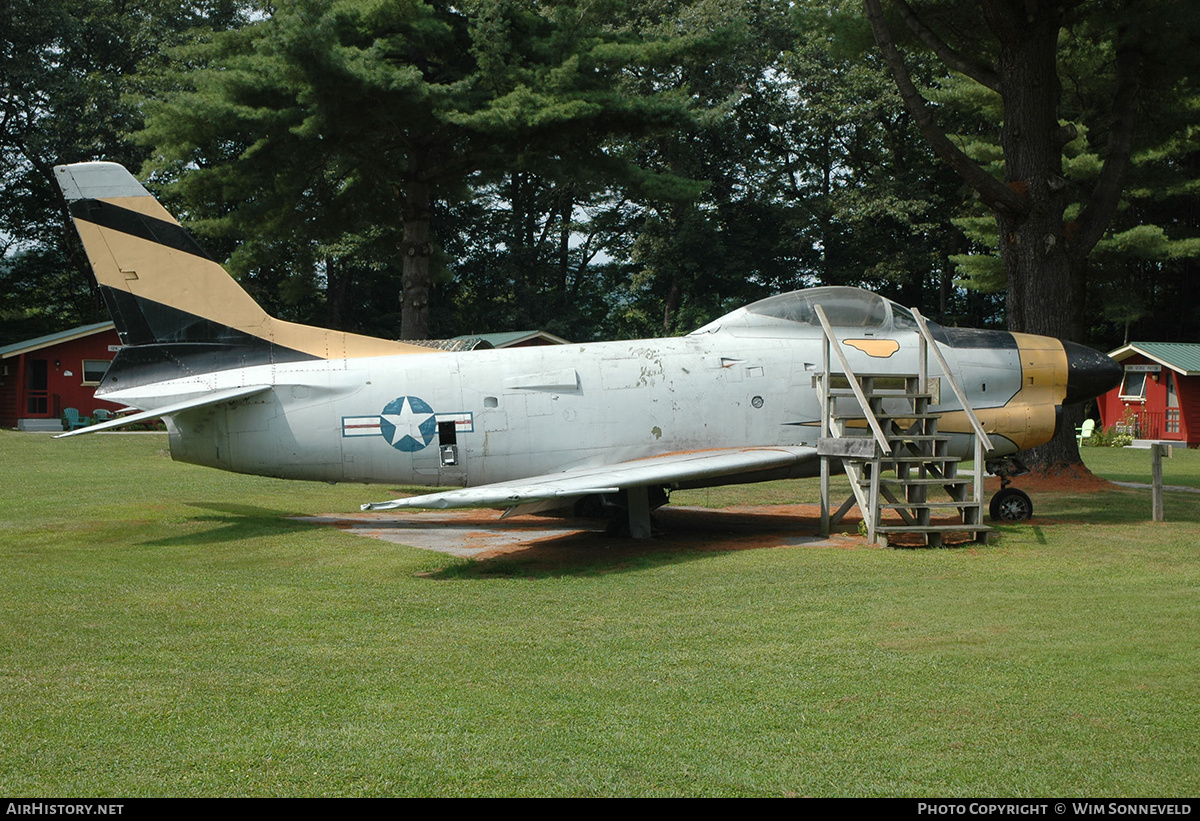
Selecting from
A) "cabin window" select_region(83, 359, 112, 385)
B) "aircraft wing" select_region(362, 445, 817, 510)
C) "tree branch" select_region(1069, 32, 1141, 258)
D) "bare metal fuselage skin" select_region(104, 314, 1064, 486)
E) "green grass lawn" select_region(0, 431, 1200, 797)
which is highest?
"tree branch" select_region(1069, 32, 1141, 258)

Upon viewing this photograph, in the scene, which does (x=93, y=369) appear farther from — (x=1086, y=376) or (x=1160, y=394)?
(x=1160, y=394)

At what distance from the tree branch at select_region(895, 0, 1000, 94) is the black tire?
879 centimetres

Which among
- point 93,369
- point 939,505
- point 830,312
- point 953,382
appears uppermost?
point 93,369

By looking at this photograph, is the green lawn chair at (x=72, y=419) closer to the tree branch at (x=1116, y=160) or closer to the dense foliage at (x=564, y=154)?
the dense foliage at (x=564, y=154)

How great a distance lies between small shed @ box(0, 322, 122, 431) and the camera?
135ft

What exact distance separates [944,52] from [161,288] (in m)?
14.0

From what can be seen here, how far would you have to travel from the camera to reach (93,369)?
4225 centimetres

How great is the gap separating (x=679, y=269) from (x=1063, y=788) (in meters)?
47.6

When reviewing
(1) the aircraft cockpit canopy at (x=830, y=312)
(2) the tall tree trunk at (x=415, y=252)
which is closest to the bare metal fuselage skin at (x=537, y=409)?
(1) the aircraft cockpit canopy at (x=830, y=312)

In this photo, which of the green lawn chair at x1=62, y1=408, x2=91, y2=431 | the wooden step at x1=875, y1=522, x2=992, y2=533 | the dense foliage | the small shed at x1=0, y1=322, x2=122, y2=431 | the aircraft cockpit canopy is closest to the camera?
the wooden step at x1=875, y1=522, x2=992, y2=533

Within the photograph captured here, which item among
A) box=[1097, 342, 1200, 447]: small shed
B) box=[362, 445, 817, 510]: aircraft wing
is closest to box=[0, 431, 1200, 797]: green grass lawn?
box=[362, 445, 817, 510]: aircraft wing

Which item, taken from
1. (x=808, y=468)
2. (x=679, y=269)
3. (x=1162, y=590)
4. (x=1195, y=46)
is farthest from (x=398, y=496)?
(x=679, y=269)

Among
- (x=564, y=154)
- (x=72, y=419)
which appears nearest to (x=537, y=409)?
(x=564, y=154)

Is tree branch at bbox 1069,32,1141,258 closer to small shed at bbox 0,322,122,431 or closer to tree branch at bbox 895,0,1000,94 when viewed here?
tree branch at bbox 895,0,1000,94
